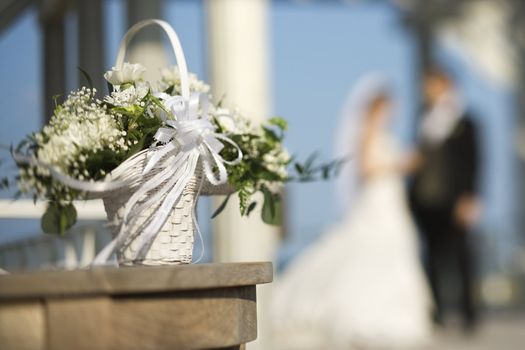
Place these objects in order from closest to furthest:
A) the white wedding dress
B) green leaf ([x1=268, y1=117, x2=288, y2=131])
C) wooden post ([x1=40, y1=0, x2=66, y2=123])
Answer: green leaf ([x1=268, y1=117, x2=288, y2=131]), wooden post ([x1=40, y1=0, x2=66, y2=123]), the white wedding dress

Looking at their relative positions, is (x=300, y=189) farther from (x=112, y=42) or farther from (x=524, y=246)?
(x=112, y=42)

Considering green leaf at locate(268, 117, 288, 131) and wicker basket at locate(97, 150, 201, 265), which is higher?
green leaf at locate(268, 117, 288, 131)

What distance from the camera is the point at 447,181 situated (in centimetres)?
802

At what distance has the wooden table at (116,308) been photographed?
3.86 ft

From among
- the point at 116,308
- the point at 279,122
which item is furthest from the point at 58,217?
the point at 279,122

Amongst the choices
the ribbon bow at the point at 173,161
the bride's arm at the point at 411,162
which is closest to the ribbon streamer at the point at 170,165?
the ribbon bow at the point at 173,161

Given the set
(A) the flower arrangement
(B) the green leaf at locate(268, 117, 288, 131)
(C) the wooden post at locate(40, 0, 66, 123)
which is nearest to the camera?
(A) the flower arrangement

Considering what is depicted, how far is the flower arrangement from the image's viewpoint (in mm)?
1360

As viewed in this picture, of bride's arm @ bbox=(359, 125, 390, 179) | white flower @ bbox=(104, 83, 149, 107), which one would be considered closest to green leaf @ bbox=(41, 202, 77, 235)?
white flower @ bbox=(104, 83, 149, 107)

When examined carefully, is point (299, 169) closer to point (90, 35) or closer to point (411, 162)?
point (90, 35)

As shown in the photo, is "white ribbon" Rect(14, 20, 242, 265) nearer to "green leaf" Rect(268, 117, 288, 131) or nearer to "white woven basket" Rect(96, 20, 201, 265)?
"white woven basket" Rect(96, 20, 201, 265)

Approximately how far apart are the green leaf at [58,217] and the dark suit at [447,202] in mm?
6568

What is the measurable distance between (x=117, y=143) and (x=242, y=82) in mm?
2761

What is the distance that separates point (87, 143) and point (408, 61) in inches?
404
